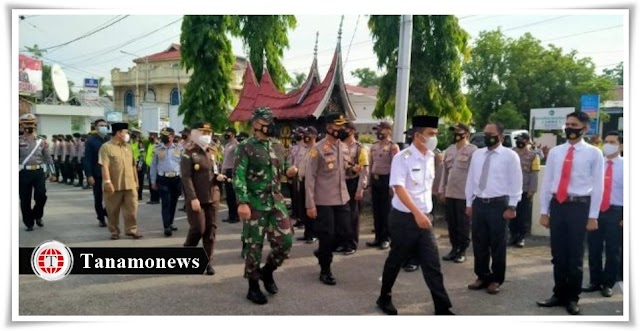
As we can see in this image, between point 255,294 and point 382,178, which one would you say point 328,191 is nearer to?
point 255,294

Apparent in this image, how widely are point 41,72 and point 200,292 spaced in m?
2.99

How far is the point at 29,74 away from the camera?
4758 millimetres

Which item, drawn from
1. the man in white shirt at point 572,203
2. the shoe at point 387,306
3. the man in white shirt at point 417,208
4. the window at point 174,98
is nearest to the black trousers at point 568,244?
the man in white shirt at point 572,203

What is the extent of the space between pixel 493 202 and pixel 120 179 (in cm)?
512

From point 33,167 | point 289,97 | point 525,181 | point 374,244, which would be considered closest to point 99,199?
point 33,167

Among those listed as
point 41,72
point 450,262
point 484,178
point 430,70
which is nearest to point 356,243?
point 450,262

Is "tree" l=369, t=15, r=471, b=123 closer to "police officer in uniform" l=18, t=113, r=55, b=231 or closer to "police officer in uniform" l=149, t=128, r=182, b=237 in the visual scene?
"police officer in uniform" l=149, t=128, r=182, b=237

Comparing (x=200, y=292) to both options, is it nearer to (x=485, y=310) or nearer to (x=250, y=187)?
(x=250, y=187)

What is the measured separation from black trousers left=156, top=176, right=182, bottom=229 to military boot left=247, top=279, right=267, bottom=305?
3.59 meters

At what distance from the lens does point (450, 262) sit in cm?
591

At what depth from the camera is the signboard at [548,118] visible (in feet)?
51.4

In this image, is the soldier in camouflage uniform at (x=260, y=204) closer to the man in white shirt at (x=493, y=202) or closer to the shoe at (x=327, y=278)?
the shoe at (x=327, y=278)
